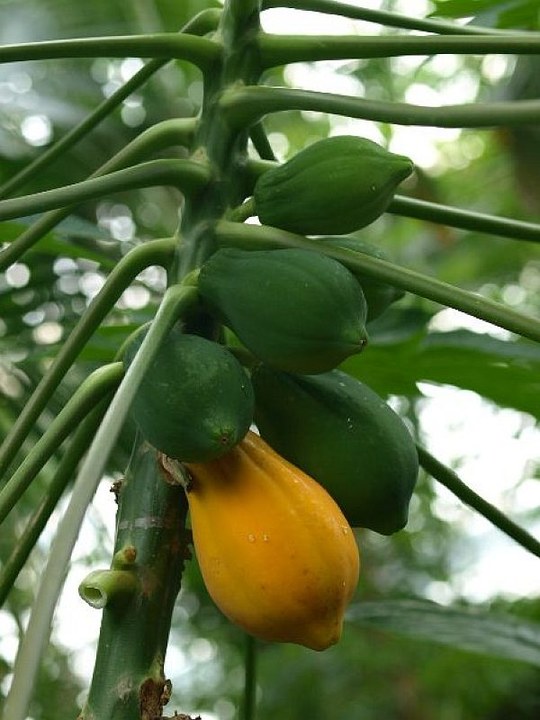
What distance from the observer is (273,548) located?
858 millimetres

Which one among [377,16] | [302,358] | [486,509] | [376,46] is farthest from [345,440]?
[377,16]

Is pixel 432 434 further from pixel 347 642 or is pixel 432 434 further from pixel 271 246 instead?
pixel 271 246

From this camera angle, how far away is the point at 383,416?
958mm

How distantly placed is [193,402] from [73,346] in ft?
0.57

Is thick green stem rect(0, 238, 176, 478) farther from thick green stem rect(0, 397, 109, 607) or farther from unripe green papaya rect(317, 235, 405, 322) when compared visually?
unripe green papaya rect(317, 235, 405, 322)

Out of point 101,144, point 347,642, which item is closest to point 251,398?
point 101,144

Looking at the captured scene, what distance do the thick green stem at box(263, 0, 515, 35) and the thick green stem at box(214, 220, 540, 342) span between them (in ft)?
0.89

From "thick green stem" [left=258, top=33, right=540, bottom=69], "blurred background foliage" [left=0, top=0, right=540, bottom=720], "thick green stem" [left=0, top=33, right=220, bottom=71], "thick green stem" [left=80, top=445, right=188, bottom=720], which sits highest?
"thick green stem" [left=0, top=33, right=220, bottom=71]

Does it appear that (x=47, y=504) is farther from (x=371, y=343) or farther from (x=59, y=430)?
(x=371, y=343)

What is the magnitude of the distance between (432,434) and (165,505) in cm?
244

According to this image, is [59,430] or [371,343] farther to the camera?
[371,343]

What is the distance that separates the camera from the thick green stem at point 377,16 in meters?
1.14

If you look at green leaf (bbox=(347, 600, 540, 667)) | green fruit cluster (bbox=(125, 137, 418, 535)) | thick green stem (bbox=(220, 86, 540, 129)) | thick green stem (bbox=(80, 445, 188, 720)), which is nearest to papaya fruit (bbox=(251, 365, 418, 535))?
green fruit cluster (bbox=(125, 137, 418, 535))

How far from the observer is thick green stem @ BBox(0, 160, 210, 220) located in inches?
32.6
